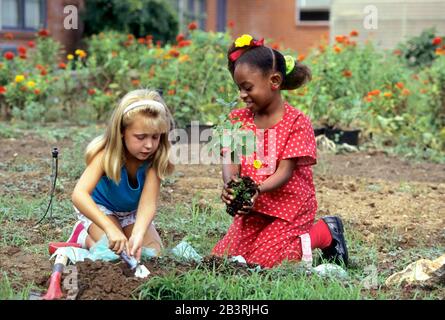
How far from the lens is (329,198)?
221 inches

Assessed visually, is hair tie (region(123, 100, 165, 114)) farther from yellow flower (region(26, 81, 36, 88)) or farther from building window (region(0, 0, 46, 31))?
building window (region(0, 0, 46, 31))

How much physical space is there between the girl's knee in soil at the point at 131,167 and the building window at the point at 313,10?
712 inches

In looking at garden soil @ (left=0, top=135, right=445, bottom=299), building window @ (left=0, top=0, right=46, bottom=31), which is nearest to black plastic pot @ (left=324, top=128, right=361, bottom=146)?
garden soil @ (left=0, top=135, right=445, bottom=299)

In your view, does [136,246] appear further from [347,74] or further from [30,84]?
[30,84]

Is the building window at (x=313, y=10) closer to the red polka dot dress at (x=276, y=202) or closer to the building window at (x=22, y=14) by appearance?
the building window at (x=22, y=14)

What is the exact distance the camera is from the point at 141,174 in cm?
389

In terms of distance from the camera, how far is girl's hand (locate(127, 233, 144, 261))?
11.3 feet

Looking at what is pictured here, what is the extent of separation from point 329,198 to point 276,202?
66.4 inches

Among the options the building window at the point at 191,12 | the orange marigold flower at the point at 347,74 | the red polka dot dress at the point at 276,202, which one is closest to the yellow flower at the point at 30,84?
the orange marigold flower at the point at 347,74

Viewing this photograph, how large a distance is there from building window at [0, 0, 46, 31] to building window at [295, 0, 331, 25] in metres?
8.32

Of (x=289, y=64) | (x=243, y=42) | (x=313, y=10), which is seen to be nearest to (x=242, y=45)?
(x=243, y=42)

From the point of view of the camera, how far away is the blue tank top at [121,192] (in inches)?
154

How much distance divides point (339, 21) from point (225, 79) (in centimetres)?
1012
